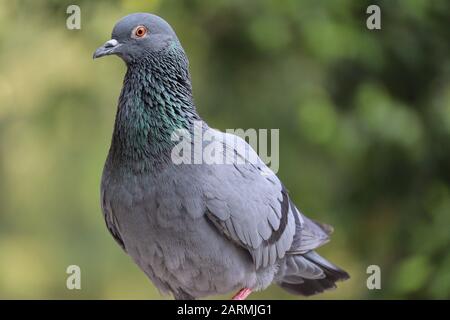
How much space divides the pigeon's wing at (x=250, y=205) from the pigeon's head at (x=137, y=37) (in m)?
0.63

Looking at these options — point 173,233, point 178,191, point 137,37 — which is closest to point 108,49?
point 137,37

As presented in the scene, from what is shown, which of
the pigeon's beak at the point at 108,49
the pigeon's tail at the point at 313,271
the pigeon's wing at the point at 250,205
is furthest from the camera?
the pigeon's tail at the point at 313,271

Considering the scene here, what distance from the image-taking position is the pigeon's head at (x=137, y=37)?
3607 millimetres

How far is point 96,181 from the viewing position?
30.2 feet

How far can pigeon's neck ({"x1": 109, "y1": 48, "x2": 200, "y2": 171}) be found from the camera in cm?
378

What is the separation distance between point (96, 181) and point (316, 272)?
5179mm

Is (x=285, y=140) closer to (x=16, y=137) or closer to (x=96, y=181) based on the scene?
(x=96, y=181)

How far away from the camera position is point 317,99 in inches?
300

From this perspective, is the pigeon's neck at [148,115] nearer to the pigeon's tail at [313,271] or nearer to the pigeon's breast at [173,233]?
the pigeon's breast at [173,233]

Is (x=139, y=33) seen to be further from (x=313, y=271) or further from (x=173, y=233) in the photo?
(x=313, y=271)

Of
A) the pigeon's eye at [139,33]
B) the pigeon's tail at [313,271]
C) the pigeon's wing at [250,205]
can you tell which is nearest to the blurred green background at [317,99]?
the pigeon's tail at [313,271]

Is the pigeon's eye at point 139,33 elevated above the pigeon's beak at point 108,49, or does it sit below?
above
